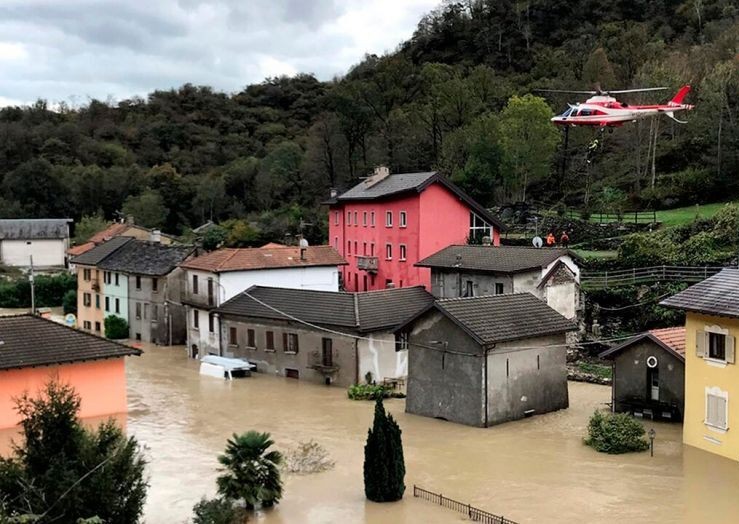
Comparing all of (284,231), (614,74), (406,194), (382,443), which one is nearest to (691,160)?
(614,74)

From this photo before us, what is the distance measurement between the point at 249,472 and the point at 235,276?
77.2 feet

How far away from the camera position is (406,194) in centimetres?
4934

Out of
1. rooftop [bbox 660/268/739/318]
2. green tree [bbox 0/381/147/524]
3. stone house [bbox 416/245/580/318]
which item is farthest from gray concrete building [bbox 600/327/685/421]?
green tree [bbox 0/381/147/524]

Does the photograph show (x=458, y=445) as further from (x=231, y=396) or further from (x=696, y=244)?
(x=696, y=244)

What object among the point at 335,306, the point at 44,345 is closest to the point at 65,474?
the point at 44,345

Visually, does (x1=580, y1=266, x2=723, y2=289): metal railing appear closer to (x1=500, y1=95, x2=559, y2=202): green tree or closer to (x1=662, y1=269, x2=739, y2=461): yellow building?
(x1=662, y1=269, x2=739, y2=461): yellow building

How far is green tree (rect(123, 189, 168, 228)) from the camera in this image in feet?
273

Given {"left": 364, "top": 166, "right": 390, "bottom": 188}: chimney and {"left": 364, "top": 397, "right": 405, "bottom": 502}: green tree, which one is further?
{"left": 364, "top": 166, "right": 390, "bottom": 188}: chimney

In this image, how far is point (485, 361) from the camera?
92.8 ft

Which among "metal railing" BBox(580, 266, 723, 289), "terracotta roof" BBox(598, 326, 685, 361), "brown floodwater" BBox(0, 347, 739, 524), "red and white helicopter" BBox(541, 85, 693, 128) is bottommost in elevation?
"brown floodwater" BBox(0, 347, 739, 524)

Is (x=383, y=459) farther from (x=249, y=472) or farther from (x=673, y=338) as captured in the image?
(x=673, y=338)

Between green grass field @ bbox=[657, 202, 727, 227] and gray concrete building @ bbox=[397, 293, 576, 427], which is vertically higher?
green grass field @ bbox=[657, 202, 727, 227]

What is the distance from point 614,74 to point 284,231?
1282 inches

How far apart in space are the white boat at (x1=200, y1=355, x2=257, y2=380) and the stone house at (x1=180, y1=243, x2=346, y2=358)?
2.09 metres
